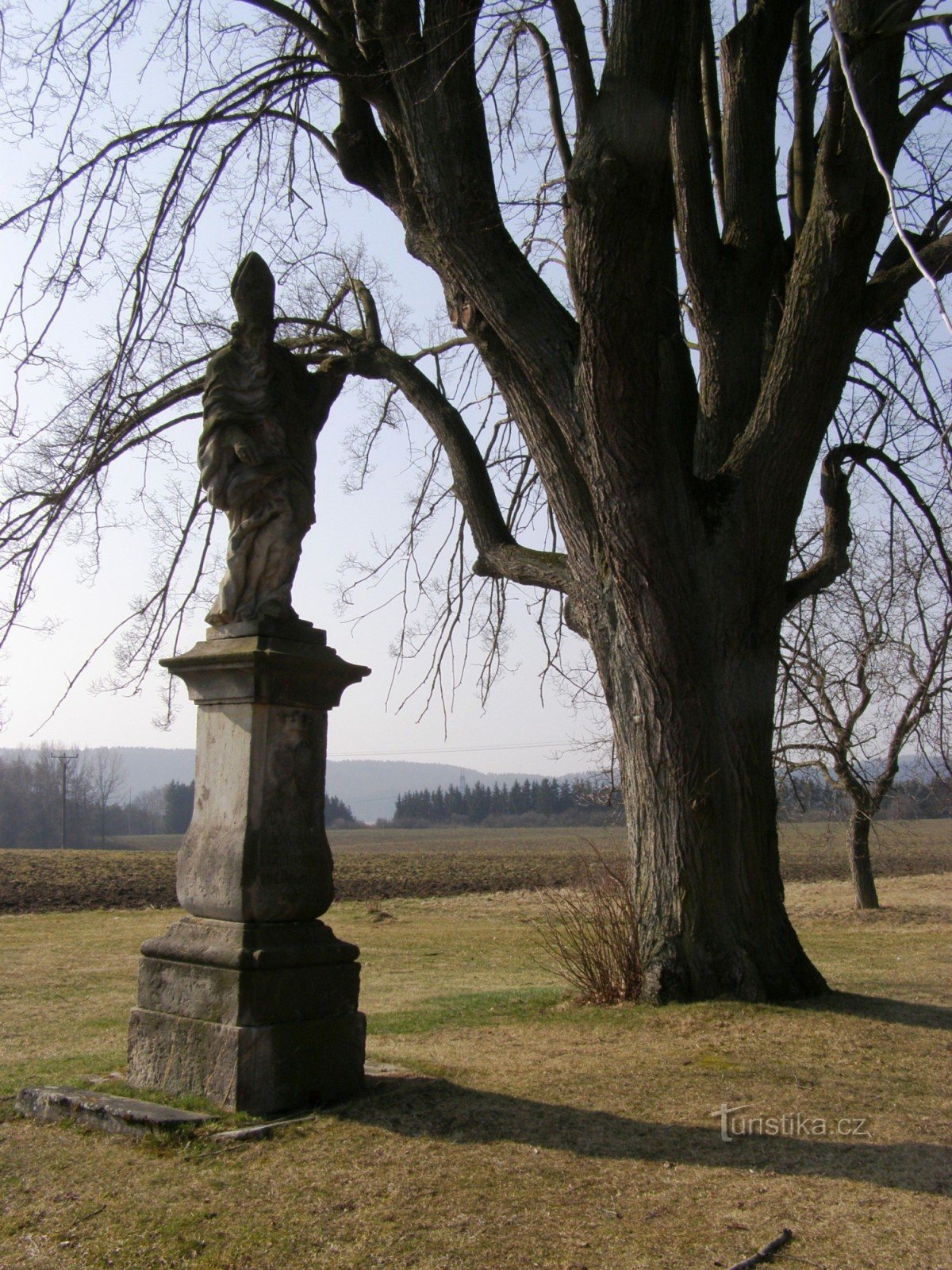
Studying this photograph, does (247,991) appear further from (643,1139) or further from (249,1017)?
(643,1139)

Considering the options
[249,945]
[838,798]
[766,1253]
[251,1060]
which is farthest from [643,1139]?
[838,798]

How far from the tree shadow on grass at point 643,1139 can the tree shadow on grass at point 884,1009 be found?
6.57 ft

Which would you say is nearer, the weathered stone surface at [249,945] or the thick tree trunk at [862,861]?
the weathered stone surface at [249,945]

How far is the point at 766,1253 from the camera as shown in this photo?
10.9ft

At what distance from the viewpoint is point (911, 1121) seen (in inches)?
181

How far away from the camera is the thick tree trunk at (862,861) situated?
18.7 m

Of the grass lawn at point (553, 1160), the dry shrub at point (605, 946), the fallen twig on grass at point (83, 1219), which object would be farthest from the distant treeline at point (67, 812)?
the fallen twig on grass at point (83, 1219)

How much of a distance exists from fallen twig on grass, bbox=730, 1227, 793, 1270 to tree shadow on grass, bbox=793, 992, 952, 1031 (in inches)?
126

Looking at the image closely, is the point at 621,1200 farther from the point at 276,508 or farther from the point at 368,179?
the point at 368,179

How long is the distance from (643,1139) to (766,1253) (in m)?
1.09

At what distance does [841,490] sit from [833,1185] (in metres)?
5.70

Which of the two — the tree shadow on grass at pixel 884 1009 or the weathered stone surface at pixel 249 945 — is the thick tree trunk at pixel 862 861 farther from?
the weathered stone surface at pixel 249 945

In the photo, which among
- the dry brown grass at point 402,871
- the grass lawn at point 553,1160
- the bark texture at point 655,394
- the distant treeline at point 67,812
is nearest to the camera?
the grass lawn at point 553,1160

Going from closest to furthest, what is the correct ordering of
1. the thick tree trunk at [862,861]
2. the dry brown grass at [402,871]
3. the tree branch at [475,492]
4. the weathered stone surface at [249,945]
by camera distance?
the weathered stone surface at [249,945] < the tree branch at [475,492] < the thick tree trunk at [862,861] < the dry brown grass at [402,871]
